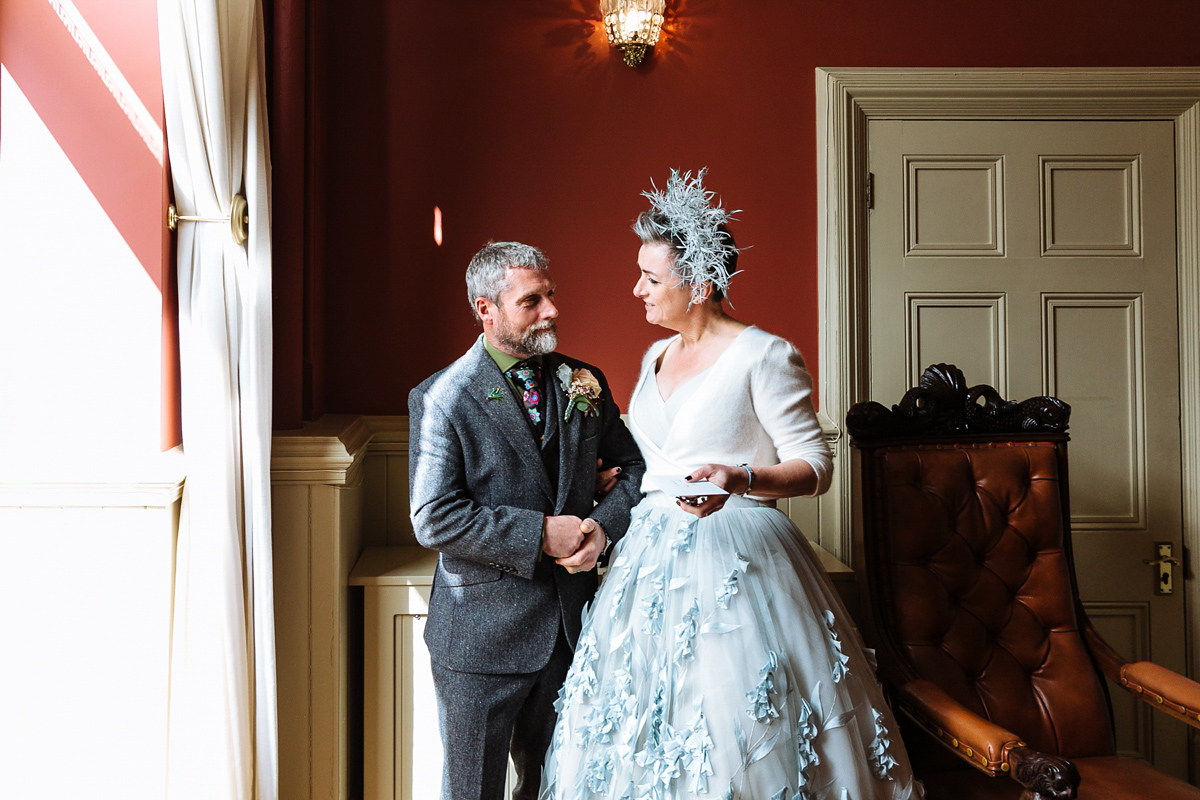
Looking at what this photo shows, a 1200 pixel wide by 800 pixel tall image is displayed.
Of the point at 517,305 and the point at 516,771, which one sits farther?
the point at 516,771

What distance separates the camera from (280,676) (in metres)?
2.21

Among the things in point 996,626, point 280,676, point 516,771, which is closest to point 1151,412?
point 996,626

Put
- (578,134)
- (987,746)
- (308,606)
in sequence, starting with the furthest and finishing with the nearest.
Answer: (578,134), (308,606), (987,746)

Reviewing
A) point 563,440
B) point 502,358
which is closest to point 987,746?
point 563,440

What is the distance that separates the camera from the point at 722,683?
61.8 inches

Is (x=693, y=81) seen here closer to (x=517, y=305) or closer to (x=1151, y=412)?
(x=517, y=305)

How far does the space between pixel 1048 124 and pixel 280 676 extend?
10.1ft

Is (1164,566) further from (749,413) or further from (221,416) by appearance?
(221,416)

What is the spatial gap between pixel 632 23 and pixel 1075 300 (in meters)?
1.84

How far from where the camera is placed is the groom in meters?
1.88

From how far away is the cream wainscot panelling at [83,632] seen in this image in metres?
1.85

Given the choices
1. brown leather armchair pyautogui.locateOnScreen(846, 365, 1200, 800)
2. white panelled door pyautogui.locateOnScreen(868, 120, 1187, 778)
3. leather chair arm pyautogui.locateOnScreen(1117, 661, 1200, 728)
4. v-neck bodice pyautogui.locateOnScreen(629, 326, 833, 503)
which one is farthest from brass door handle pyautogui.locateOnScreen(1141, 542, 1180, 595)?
v-neck bodice pyautogui.locateOnScreen(629, 326, 833, 503)

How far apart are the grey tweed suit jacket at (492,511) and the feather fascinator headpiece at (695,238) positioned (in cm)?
43

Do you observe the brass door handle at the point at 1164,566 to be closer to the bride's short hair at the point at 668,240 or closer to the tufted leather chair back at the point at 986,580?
the tufted leather chair back at the point at 986,580
